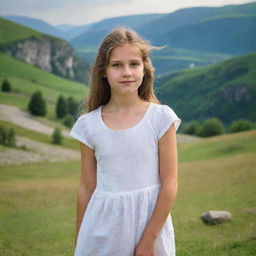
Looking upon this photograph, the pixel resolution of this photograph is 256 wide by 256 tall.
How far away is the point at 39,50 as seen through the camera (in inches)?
6747

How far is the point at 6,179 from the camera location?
30.0 metres

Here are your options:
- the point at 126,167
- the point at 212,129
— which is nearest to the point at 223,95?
the point at 212,129

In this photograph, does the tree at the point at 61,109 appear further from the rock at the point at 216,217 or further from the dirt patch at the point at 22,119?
the rock at the point at 216,217

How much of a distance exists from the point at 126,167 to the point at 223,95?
7101 inches

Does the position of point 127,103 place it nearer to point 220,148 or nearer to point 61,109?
point 220,148

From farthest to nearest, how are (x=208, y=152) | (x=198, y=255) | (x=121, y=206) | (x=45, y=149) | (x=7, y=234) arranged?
(x=45, y=149), (x=208, y=152), (x=7, y=234), (x=198, y=255), (x=121, y=206)

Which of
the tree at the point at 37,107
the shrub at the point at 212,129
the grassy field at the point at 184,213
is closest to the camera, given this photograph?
Result: the grassy field at the point at 184,213

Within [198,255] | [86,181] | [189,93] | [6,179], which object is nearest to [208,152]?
[6,179]

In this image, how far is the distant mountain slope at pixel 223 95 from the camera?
167125mm

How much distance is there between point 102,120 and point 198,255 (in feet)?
14.7

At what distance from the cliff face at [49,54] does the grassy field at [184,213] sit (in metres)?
134

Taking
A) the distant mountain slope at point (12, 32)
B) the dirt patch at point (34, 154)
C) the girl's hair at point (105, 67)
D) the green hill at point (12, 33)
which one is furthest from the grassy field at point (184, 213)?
the distant mountain slope at point (12, 32)

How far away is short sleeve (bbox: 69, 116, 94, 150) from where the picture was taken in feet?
12.1

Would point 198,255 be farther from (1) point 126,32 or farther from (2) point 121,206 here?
(1) point 126,32
